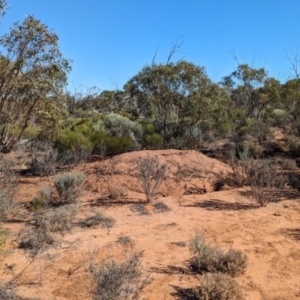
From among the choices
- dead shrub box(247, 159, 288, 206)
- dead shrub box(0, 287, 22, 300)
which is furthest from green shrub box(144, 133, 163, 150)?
dead shrub box(0, 287, 22, 300)

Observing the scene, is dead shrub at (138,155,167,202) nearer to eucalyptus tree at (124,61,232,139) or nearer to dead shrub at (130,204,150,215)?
dead shrub at (130,204,150,215)

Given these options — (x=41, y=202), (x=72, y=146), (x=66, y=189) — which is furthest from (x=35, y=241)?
(x=72, y=146)

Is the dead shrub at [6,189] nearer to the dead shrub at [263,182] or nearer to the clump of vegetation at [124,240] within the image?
the clump of vegetation at [124,240]

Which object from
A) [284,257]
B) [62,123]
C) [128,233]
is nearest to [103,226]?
[128,233]

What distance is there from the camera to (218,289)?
14.0 ft

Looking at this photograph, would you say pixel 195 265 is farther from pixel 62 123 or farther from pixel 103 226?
pixel 62 123

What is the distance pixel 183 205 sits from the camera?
8820mm

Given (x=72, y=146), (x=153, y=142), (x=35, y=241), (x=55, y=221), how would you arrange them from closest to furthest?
(x=35, y=241) → (x=55, y=221) → (x=72, y=146) → (x=153, y=142)

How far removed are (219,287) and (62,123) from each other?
544 cm

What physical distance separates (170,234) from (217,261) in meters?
1.80

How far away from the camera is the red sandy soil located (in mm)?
4805

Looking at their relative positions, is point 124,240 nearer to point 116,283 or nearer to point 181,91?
point 116,283

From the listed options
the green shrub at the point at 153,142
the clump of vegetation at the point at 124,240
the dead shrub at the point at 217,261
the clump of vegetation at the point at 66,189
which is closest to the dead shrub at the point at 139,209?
the clump of vegetation at the point at 66,189

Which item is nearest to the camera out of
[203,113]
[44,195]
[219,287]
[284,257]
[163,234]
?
[219,287]
